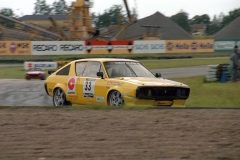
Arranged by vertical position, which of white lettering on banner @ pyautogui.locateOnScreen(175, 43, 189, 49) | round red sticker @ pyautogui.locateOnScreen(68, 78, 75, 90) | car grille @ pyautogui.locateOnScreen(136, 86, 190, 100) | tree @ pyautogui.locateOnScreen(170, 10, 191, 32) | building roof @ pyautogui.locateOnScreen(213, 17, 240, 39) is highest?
tree @ pyautogui.locateOnScreen(170, 10, 191, 32)

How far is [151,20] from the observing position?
7225 cm

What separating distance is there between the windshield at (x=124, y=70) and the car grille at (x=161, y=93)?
3.31 feet

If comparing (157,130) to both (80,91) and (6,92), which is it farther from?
(6,92)

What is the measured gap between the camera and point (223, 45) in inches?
1839

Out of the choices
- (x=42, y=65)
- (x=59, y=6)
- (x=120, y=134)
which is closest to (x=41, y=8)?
(x=59, y=6)

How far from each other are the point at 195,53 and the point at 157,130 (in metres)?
40.1

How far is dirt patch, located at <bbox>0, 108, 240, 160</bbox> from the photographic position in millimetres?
6293

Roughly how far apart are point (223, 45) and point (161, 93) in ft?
121

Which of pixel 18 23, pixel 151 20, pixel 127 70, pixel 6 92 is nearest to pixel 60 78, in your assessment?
pixel 127 70

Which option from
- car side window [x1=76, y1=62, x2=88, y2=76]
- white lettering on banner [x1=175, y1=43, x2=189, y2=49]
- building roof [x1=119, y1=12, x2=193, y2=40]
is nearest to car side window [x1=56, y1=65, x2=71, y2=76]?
A: car side window [x1=76, y1=62, x2=88, y2=76]

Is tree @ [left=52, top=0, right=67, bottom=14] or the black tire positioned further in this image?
tree @ [left=52, top=0, right=67, bottom=14]

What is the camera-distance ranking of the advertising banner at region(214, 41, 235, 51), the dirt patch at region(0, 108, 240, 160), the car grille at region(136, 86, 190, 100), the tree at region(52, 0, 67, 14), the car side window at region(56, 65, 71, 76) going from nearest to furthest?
the dirt patch at region(0, 108, 240, 160) → the car grille at region(136, 86, 190, 100) → the car side window at region(56, 65, 71, 76) → the advertising banner at region(214, 41, 235, 51) → the tree at region(52, 0, 67, 14)

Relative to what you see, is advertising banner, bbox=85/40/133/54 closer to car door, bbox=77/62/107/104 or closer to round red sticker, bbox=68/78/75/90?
round red sticker, bbox=68/78/75/90

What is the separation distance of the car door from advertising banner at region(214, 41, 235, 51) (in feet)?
117
